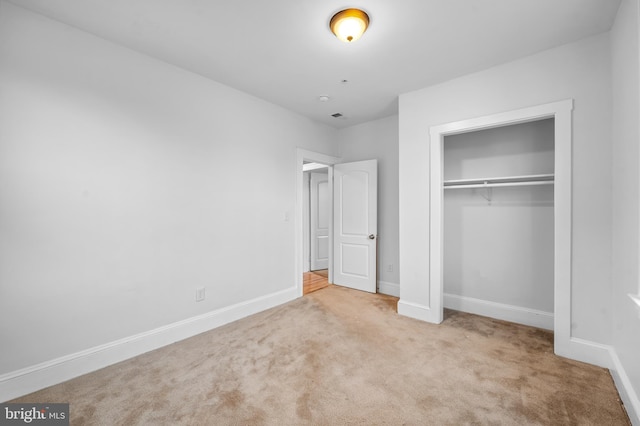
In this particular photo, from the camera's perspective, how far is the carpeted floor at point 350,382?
175cm

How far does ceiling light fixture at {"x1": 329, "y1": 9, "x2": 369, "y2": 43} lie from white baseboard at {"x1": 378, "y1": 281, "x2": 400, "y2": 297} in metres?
3.36

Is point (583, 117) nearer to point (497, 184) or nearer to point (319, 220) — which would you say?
point (497, 184)

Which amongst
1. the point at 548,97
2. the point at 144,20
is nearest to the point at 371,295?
the point at 548,97

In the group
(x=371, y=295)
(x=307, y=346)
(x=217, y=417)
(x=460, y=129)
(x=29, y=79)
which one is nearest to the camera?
(x=217, y=417)

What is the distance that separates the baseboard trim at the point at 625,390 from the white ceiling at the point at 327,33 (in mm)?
2594

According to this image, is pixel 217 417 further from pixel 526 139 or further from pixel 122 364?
pixel 526 139

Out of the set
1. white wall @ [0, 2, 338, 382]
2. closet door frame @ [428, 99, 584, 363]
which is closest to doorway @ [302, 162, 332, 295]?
white wall @ [0, 2, 338, 382]

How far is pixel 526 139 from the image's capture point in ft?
10.2

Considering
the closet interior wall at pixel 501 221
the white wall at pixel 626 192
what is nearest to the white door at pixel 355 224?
the closet interior wall at pixel 501 221

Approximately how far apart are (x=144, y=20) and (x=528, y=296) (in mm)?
4532

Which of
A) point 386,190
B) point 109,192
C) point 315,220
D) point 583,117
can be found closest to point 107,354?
point 109,192

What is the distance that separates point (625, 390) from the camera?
1850 millimetres

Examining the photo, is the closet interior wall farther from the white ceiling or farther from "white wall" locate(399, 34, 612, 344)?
the white ceiling

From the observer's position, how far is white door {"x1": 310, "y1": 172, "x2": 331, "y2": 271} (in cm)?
613
